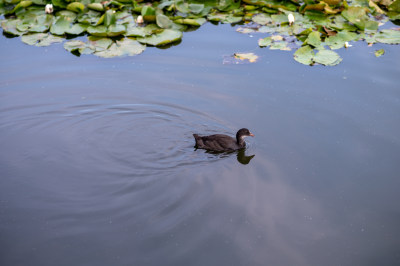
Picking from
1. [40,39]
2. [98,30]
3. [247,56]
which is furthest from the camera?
[98,30]

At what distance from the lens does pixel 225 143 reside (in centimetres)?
768

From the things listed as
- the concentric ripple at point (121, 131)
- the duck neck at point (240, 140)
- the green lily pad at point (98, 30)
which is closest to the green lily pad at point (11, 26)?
the green lily pad at point (98, 30)

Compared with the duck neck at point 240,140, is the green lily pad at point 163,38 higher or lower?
higher

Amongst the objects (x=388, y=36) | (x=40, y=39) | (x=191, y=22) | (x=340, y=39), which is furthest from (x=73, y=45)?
(x=388, y=36)

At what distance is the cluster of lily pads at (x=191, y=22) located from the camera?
35.2 feet

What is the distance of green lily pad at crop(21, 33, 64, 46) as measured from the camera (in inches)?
429

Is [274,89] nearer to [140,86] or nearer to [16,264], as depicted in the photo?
[140,86]

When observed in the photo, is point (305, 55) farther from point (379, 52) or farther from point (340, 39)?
point (379, 52)

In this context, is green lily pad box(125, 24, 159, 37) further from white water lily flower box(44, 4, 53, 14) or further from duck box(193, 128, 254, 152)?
duck box(193, 128, 254, 152)

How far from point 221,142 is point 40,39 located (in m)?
6.01

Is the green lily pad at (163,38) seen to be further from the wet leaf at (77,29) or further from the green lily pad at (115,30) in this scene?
the wet leaf at (77,29)

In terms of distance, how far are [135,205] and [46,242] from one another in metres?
1.29

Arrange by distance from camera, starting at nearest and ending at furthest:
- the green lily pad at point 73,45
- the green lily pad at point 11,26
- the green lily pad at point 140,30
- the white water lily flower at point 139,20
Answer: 1. the green lily pad at point 73,45
2. the green lily pad at point 140,30
3. the green lily pad at point 11,26
4. the white water lily flower at point 139,20

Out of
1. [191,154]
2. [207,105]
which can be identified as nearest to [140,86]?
[207,105]
